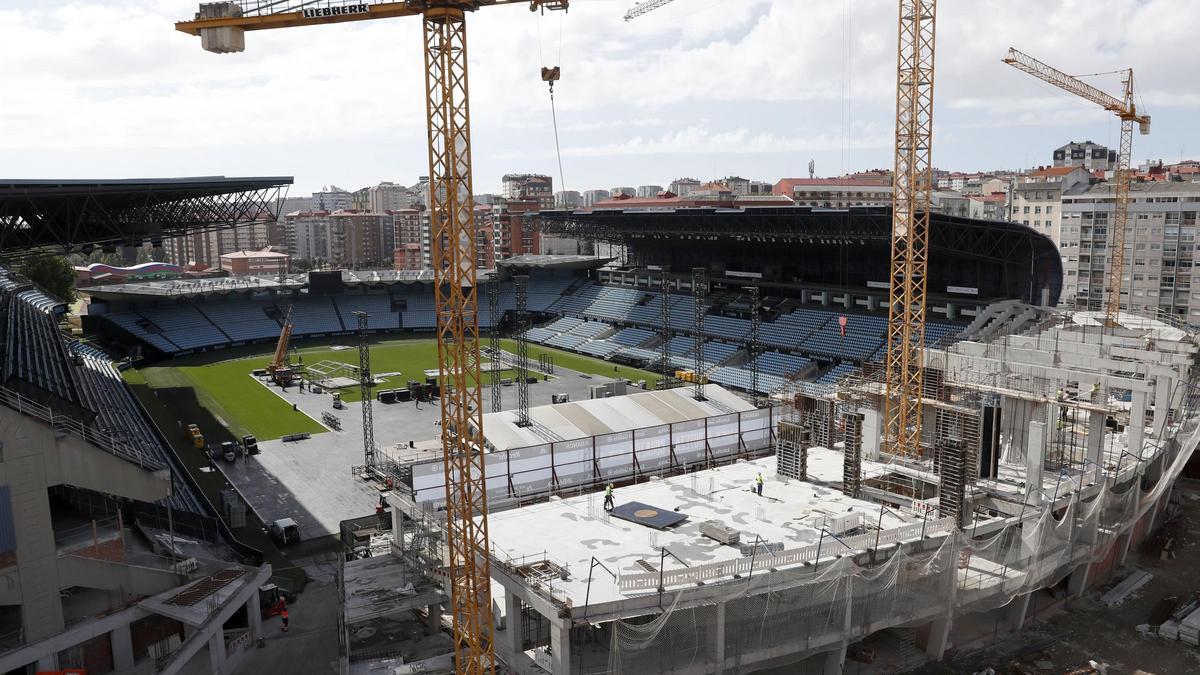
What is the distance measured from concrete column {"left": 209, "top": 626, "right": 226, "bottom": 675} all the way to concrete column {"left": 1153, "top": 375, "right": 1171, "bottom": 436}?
3194 cm

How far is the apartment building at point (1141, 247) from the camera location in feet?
216

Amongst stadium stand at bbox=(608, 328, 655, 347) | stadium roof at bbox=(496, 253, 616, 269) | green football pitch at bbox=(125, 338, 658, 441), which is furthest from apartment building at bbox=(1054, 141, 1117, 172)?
green football pitch at bbox=(125, 338, 658, 441)

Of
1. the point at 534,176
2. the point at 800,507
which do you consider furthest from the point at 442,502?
the point at 534,176

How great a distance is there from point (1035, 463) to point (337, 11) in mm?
23975

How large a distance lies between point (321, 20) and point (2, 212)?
15.7 meters

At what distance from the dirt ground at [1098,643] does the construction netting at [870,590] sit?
150 cm

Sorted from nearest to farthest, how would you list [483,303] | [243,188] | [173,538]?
[173,538]
[243,188]
[483,303]

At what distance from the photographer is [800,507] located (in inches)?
1030

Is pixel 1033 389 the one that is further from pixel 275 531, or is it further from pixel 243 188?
pixel 243 188

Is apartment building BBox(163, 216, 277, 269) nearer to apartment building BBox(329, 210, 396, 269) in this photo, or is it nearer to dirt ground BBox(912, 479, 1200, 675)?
Answer: apartment building BBox(329, 210, 396, 269)

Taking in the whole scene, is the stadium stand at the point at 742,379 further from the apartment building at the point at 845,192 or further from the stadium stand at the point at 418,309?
the apartment building at the point at 845,192

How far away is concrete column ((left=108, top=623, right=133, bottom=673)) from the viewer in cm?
2112

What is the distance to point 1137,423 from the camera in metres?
29.8

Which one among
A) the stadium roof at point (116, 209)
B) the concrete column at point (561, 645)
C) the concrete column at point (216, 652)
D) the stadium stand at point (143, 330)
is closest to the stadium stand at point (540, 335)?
the stadium stand at point (143, 330)
